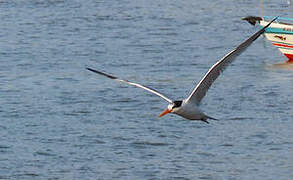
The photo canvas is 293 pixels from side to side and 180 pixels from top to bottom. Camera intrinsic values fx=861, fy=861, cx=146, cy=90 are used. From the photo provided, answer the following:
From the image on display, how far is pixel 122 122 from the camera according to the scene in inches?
938

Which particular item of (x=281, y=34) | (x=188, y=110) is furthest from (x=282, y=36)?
(x=188, y=110)

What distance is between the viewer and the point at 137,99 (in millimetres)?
26516

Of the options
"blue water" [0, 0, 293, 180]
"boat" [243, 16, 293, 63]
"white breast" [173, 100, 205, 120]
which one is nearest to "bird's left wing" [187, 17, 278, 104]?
"white breast" [173, 100, 205, 120]

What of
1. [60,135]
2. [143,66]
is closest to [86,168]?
[60,135]

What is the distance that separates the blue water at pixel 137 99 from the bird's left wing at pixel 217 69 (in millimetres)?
4257

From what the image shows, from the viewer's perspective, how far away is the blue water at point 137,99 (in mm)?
20281

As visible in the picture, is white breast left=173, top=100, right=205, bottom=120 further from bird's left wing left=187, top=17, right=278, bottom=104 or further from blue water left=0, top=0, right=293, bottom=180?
blue water left=0, top=0, right=293, bottom=180

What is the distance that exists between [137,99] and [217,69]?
11939 mm

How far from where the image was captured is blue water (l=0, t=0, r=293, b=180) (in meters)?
20.3

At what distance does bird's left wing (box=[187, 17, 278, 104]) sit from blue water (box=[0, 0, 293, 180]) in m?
4.26

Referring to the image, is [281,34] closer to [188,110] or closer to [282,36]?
[282,36]

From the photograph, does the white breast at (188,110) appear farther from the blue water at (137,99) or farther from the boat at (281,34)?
the boat at (281,34)

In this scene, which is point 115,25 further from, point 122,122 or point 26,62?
point 122,122

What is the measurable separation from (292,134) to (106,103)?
243 inches
